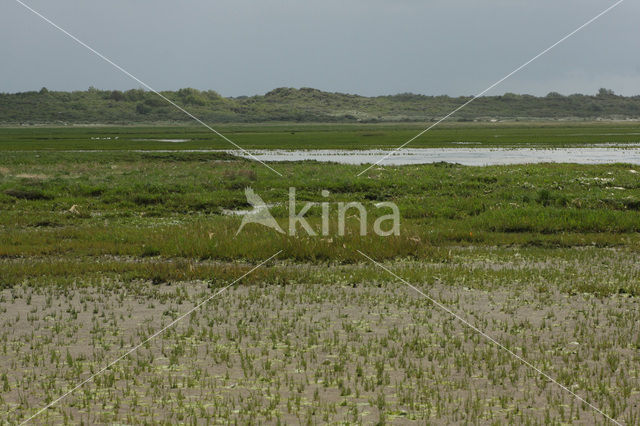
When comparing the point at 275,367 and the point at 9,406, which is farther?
the point at 275,367

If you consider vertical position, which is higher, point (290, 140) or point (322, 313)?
point (290, 140)

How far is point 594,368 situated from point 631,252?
10.2 metres

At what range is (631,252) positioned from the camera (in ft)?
59.1

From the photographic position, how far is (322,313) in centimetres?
1208

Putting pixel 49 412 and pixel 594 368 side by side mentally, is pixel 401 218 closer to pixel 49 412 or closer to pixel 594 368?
pixel 594 368

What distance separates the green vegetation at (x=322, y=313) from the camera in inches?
313

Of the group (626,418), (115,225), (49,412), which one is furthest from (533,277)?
(115,225)
